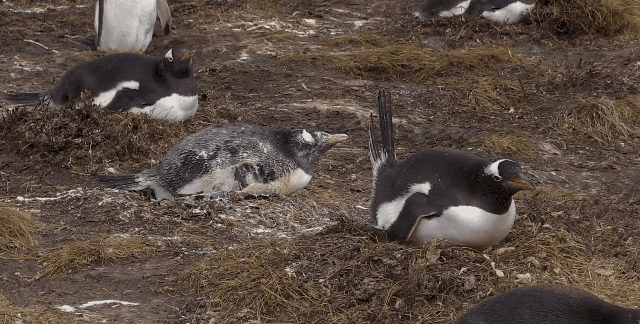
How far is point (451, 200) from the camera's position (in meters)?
3.84

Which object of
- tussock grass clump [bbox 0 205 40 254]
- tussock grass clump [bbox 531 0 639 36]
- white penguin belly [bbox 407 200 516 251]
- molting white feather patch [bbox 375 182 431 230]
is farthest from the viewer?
tussock grass clump [bbox 531 0 639 36]

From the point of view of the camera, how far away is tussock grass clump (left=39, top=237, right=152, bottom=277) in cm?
402

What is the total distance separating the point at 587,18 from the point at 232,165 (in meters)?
5.27

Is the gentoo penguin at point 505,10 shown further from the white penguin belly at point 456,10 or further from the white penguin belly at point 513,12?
the white penguin belly at point 456,10

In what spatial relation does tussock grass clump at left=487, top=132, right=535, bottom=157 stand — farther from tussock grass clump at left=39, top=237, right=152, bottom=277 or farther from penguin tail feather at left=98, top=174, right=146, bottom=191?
tussock grass clump at left=39, top=237, right=152, bottom=277

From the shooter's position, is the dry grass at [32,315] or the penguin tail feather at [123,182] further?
the penguin tail feather at [123,182]

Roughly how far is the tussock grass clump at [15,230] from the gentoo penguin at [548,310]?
2.40m

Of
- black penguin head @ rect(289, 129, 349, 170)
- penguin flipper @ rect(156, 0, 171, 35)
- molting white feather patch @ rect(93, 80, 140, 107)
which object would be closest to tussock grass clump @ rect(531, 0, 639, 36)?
penguin flipper @ rect(156, 0, 171, 35)

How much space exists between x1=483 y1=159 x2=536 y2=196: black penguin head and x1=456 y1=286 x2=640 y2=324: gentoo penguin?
0.91 metres

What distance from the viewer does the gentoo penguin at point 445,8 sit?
9.38m

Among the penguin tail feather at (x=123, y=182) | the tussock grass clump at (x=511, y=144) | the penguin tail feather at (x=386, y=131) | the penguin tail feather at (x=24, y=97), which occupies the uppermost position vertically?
the penguin tail feather at (x=386, y=131)

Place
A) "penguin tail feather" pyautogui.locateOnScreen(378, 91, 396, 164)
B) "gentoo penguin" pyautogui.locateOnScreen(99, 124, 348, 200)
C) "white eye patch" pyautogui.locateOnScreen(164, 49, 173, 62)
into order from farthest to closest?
"white eye patch" pyautogui.locateOnScreen(164, 49, 173, 62) → "gentoo penguin" pyautogui.locateOnScreen(99, 124, 348, 200) → "penguin tail feather" pyautogui.locateOnScreen(378, 91, 396, 164)

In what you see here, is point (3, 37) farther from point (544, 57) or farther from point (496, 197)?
point (496, 197)

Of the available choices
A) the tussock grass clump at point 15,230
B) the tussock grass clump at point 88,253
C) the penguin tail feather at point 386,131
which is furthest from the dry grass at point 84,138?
the penguin tail feather at point 386,131
